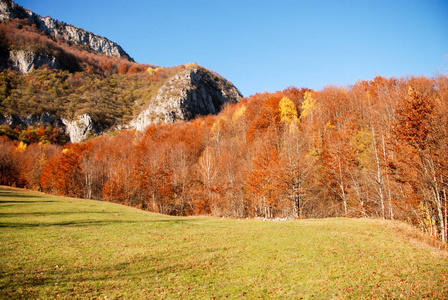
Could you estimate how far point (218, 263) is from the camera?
12664 mm

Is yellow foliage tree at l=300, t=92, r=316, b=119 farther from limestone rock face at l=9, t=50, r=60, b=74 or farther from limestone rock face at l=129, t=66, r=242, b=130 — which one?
limestone rock face at l=9, t=50, r=60, b=74

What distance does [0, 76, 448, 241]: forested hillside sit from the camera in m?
21.8

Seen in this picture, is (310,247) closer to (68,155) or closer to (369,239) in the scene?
(369,239)

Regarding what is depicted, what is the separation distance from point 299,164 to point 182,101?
381ft

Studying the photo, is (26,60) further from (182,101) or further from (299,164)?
(299,164)

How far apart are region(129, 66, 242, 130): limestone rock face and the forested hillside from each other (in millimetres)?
48995

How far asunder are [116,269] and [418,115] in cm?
2522

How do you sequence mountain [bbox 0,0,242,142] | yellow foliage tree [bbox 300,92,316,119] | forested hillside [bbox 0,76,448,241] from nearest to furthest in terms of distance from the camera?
forested hillside [bbox 0,76,448,241] → yellow foliage tree [bbox 300,92,316,119] → mountain [bbox 0,0,242,142]

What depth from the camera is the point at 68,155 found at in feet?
229

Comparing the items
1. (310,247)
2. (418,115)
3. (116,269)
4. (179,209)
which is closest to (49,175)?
(179,209)

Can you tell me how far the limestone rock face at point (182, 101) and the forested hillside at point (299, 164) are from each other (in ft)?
161

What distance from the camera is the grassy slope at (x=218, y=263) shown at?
30.6 feet

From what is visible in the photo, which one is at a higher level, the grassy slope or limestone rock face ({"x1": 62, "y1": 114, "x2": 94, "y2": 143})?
limestone rock face ({"x1": 62, "y1": 114, "x2": 94, "y2": 143})

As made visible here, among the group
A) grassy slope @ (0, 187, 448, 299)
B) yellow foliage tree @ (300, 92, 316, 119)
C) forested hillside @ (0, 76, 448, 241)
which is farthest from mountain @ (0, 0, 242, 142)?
grassy slope @ (0, 187, 448, 299)
